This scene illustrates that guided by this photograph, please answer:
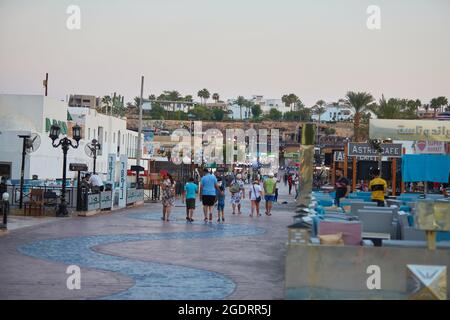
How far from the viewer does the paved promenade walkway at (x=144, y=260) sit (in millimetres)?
10688

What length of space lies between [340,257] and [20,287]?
454cm

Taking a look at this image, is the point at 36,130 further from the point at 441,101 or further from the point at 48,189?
the point at 441,101

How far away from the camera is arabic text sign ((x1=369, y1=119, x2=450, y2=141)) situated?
28.5 metres

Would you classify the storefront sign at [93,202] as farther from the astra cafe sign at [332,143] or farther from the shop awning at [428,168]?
the astra cafe sign at [332,143]

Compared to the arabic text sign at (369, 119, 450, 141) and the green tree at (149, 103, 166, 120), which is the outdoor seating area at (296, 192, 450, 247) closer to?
the arabic text sign at (369, 119, 450, 141)

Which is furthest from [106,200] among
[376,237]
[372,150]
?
[376,237]

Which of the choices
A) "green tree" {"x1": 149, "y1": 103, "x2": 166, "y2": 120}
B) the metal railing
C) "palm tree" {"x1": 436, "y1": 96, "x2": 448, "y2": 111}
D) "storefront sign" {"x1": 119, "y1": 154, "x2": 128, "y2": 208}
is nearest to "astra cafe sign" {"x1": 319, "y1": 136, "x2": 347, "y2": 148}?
"palm tree" {"x1": 436, "y1": 96, "x2": 448, "y2": 111}

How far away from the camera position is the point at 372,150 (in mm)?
31828

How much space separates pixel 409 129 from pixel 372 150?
3254mm

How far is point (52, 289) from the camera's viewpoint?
10609 mm

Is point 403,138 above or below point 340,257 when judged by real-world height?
above

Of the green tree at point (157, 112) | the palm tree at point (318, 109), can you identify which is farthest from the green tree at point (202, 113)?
the palm tree at point (318, 109)
